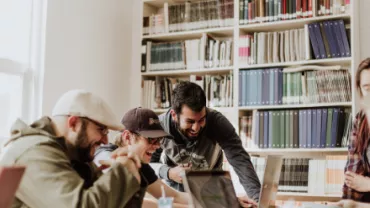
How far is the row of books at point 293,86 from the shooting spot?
411cm

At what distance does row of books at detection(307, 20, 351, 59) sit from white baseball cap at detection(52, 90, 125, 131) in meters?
2.83

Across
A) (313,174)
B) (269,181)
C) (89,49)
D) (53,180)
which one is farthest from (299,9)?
(53,180)

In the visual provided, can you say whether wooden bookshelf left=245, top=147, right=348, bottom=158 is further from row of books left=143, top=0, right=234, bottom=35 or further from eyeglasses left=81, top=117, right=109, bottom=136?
eyeglasses left=81, top=117, right=109, bottom=136

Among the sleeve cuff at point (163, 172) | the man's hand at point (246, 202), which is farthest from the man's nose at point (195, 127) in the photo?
the man's hand at point (246, 202)

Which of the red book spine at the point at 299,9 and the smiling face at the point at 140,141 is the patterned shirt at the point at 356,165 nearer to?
the smiling face at the point at 140,141

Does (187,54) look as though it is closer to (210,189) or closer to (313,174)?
(313,174)

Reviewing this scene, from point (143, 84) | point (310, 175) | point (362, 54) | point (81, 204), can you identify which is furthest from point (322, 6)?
point (81, 204)

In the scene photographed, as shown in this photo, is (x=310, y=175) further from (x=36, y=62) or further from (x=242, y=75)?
(x=36, y=62)

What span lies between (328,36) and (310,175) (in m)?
1.12

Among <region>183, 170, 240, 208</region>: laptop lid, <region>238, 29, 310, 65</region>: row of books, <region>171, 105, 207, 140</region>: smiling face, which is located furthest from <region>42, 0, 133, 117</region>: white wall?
<region>183, 170, 240, 208</region>: laptop lid

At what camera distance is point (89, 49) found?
181 inches

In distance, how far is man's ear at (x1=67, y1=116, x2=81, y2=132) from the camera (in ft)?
5.50

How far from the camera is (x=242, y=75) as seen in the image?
445 centimetres

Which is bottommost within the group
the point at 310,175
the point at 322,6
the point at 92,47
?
the point at 310,175
